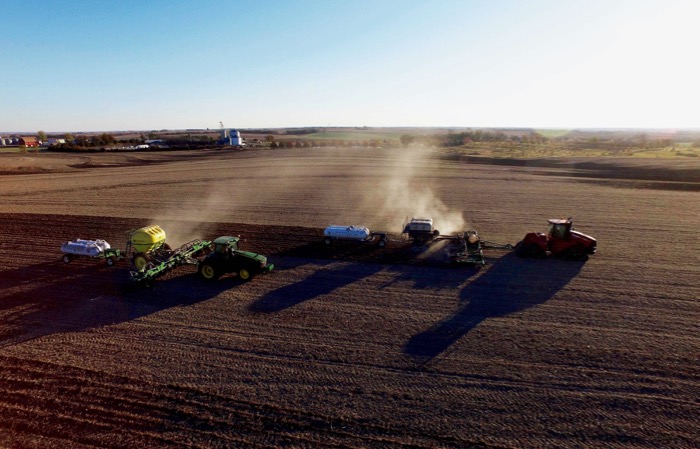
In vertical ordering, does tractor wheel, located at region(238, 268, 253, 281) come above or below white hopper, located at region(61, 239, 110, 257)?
below

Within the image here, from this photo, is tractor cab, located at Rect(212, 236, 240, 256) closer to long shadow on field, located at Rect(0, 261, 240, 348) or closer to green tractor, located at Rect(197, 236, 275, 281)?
green tractor, located at Rect(197, 236, 275, 281)

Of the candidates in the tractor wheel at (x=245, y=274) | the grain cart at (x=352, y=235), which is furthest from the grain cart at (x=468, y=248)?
the tractor wheel at (x=245, y=274)

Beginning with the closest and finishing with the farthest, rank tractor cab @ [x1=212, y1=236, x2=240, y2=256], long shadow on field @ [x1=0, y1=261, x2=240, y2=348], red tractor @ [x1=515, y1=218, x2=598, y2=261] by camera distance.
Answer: long shadow on field @ [x1=0, y1=261, x2=240, y2=348], tractor cab @ [x1=212, y1=236, x2=240, y2=256], red tractor @ [x1=515, y1=218, x2=598, y2=261]

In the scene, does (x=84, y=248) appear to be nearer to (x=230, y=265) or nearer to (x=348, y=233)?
(x=230, y=265)

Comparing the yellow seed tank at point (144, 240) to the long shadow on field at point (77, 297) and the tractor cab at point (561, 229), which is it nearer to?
the long shadow on field at point (77, 297)

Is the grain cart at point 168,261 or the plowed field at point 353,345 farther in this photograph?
the grain cart at point 168,261

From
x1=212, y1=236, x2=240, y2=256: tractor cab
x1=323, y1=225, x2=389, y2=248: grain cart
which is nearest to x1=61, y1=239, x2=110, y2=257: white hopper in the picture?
x1=212, y1=236, x2=240, y2=256: tractor cab

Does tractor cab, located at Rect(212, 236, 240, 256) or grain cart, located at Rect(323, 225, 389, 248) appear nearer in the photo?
tractor cab, located at Rect(212, 236, 240, 256)
